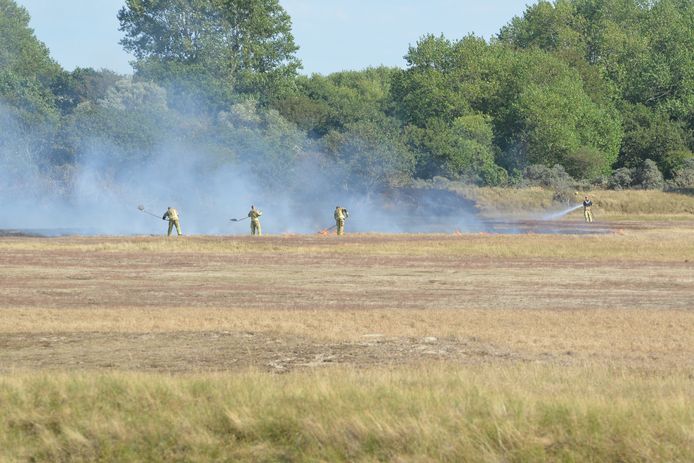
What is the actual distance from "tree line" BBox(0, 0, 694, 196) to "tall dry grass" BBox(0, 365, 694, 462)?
193 ft

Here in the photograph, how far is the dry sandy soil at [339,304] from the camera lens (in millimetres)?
18234

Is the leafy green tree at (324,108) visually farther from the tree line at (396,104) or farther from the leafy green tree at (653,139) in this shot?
the leafy green tree at (653,139)

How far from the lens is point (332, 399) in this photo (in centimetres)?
1344

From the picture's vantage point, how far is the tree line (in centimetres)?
7588

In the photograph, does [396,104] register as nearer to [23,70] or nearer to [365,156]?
[365,156]

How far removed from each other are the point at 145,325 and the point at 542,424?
1041 cm

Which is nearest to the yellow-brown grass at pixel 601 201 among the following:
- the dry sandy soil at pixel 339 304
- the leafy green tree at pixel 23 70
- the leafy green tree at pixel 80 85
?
the leafy green tree at pixel 23 70

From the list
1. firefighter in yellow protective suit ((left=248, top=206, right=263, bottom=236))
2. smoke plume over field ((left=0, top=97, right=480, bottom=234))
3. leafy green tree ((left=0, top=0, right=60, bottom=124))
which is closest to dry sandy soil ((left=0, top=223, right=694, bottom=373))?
firefighter in yellow protective suit ((left=248, top=206, right=263, bottom=236))

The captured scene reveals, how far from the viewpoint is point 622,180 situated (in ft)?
299

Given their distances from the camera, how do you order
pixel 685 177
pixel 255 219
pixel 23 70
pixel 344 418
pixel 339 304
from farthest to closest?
pixel 23 70
pixel 685 177
pixel 255 219
pixel 339 304
pixel 344 418

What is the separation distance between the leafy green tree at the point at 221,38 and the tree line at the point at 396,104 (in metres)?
0.16

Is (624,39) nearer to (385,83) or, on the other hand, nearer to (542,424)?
(385,83)

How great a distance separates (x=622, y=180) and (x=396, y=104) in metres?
27.2

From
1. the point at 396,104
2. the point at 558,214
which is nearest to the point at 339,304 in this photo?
the point at 558,214
